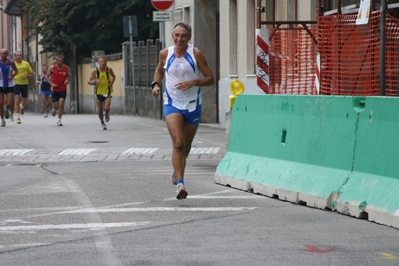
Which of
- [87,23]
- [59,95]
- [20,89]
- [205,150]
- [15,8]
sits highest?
[15,8]

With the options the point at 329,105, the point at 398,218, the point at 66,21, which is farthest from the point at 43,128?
the point at 66,21

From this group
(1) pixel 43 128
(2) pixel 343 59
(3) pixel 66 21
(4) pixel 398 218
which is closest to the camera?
(4) pixel 398 218

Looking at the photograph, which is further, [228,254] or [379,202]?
[379,202]

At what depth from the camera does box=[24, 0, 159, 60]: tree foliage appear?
44.4 metres

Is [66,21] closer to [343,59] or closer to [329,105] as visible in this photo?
[343,59]

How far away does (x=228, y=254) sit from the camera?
24.0 feet

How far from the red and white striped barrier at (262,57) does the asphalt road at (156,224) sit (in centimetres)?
401

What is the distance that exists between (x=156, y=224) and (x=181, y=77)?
280 centimetres

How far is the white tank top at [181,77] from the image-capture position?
1139 cm

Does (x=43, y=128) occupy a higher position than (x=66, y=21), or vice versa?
(x=66, y=21)

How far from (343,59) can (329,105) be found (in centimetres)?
710

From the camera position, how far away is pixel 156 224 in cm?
890

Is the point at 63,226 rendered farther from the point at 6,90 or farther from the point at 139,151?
the point at 6,90

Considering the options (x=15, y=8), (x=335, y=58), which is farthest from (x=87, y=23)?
(x=335, y=58)
